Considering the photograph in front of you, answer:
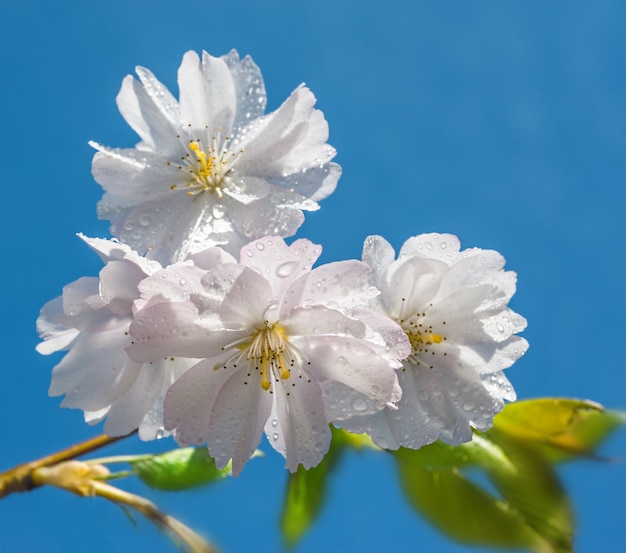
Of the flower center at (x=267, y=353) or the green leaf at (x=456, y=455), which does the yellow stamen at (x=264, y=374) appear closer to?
the flower center at (x=267, y=353)

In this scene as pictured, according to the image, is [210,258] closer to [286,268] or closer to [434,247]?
[286,268]

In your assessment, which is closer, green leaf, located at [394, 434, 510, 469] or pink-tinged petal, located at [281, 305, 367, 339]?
pink-tinged petal, located at [281, 305, 367, 339]

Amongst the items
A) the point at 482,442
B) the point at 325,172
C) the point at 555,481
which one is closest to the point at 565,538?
the point at 555,481

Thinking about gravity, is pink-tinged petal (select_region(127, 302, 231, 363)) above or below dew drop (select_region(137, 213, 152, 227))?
below

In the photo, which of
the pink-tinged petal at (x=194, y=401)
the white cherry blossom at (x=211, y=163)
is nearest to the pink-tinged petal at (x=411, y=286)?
the white cherry blossom at (x=211, y=163)

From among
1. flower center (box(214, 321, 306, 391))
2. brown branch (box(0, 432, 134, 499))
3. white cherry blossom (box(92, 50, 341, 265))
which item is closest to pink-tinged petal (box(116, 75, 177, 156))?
white cherry blossom (box(92, 50, 341, 265))

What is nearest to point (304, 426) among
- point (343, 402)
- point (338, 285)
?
point (343, 402)

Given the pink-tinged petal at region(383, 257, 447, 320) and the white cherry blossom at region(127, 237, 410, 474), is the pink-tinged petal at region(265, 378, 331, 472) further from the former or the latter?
the pink-tinged petal at region(383, 257, 447, 320)
